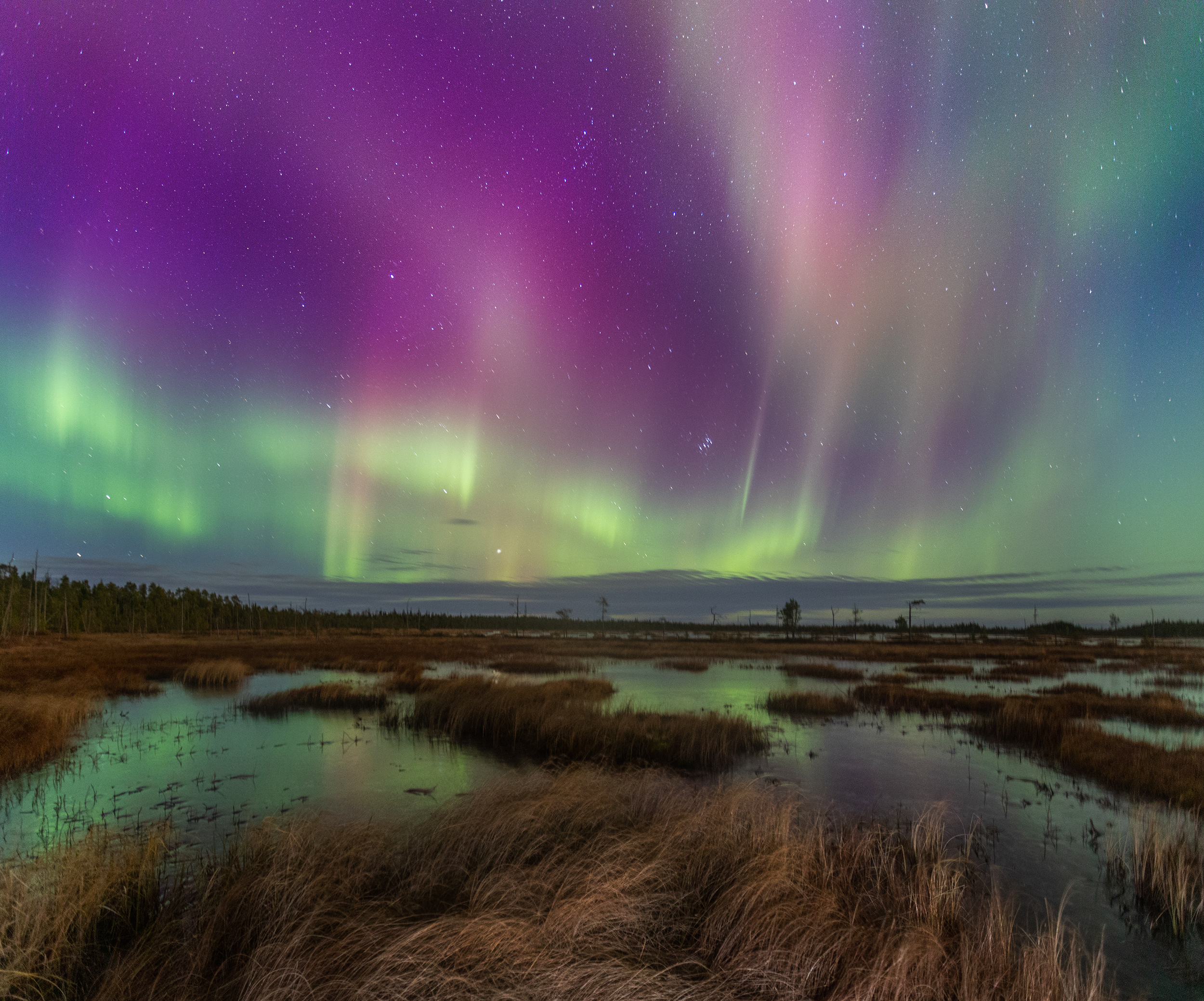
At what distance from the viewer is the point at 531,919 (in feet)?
23.9

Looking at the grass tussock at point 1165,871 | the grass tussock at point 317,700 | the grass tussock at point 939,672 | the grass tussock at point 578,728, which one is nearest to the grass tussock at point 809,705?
the grass tussock at point 578,728

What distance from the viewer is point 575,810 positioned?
11.6 m

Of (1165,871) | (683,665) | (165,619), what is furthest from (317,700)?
(165,619)

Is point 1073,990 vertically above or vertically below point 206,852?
above

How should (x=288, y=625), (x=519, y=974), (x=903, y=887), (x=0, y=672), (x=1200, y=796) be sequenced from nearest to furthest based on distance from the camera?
(x=519, y=974)
(x=903, y=887)
(x=1200, y=796)
(x=0, y=672)
(x=288, y=625)

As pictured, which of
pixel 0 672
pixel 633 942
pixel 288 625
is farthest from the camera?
pixel 288 625

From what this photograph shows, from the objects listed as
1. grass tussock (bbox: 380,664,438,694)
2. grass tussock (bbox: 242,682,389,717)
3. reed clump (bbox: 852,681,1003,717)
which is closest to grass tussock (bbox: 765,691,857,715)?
reed clump (bbox: 852,681,1003,717)

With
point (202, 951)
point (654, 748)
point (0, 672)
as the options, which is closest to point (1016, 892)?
point (654, 748)

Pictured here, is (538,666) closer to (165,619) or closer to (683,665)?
(683,665)

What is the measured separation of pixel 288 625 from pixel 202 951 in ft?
662

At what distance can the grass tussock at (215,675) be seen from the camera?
4278cm

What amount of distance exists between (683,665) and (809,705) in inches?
1116

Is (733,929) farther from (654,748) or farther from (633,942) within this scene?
(654,748)

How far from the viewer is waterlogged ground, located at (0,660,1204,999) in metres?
11.8
